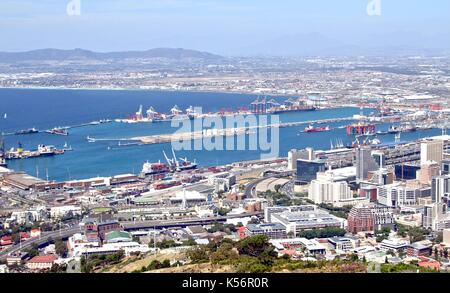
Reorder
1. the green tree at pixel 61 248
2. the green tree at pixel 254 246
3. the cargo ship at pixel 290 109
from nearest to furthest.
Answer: the green tree at pixel 254 246 < the green tree at pixel 61 248 < the cargo ship at pixel 290 109

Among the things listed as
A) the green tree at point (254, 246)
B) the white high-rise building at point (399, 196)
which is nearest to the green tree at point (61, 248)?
the green tree at point (254, 246)

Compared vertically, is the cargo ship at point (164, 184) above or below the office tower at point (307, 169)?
below

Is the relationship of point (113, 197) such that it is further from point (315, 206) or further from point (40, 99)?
point (40, 99)

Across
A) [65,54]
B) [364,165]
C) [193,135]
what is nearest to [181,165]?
[65,54]

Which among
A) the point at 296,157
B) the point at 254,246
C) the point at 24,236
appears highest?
the point at 254,246

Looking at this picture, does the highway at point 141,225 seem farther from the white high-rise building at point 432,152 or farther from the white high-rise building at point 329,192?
the white high-rise building at point 432,152

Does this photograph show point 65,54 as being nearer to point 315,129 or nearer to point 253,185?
point 253,185

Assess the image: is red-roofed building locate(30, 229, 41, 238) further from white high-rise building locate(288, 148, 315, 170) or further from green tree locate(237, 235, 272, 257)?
white high-rise building locate(288, 148, 315, 170)

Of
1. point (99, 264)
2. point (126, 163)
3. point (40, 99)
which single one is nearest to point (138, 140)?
point (126, 163)

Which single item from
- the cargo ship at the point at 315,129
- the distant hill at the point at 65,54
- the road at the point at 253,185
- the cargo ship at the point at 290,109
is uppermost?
the distant hill at the point at 65,54
